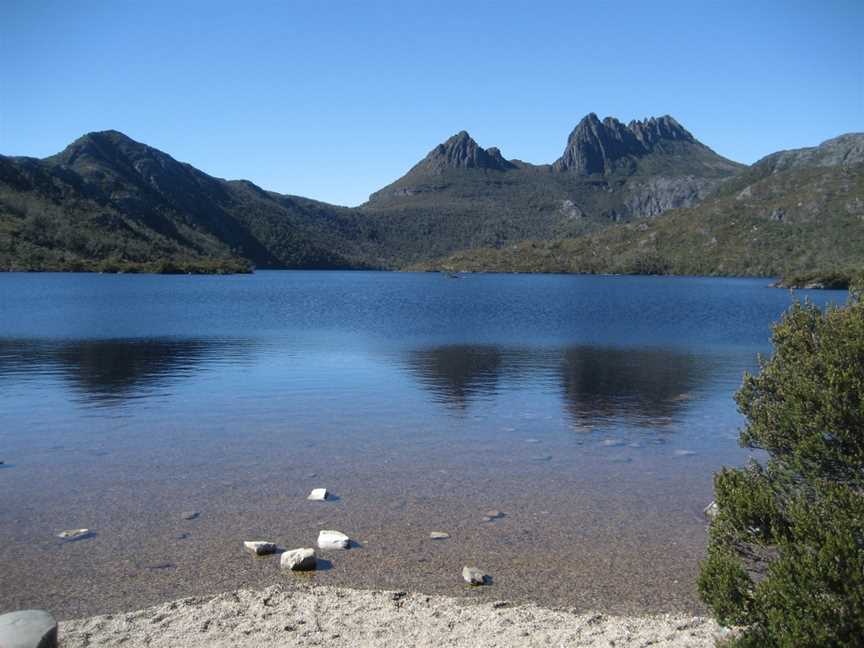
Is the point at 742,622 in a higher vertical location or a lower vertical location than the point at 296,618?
higher

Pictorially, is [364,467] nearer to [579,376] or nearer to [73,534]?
[73,534]

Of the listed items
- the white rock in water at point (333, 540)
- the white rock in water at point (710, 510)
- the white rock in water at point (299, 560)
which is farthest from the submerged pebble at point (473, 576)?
the white rock in water at point (710, 510)

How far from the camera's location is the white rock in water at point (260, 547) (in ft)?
44.7

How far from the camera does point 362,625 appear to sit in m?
10.5

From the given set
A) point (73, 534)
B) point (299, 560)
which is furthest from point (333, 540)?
point (73, 534)

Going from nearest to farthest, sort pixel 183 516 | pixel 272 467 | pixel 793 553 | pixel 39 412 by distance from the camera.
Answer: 1. pixel 793 553
2. pixel 183 516
3. pixel 272 467
4. pixel 39 412

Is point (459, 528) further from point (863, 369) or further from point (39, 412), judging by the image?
point (39, 412)

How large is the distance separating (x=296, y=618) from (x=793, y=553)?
23.1 ft

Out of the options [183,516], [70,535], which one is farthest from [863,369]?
[70,535]

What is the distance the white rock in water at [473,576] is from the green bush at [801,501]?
4486 mm

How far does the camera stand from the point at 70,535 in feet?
47.5

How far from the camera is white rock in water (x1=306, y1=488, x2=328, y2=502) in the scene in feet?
55.9

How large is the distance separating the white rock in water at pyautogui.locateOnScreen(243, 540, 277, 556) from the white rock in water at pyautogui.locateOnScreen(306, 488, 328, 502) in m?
3.18

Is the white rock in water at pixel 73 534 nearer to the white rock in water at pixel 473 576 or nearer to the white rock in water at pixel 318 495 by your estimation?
the white rock in water at pixel 318 495
